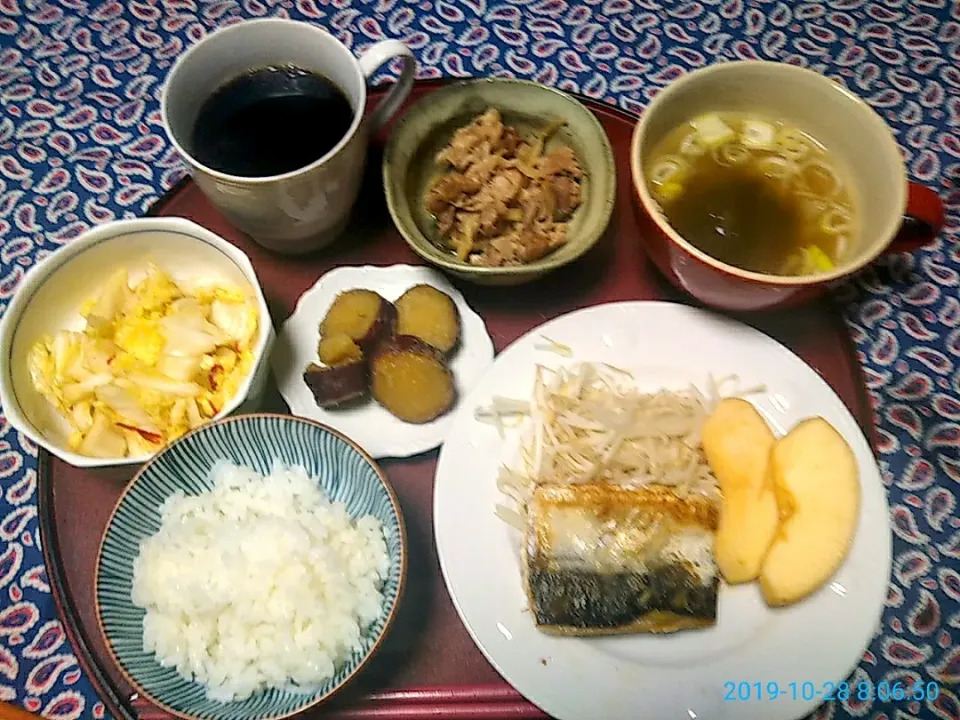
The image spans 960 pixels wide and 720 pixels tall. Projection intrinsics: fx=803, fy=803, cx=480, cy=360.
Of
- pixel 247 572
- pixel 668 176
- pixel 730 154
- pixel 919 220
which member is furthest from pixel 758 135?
pixel 247 572

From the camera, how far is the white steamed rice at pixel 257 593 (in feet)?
3.18

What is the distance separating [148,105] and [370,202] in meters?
0.55

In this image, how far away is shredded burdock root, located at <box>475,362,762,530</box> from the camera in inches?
43.6

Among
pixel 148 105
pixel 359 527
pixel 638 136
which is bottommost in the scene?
pixel 359 527

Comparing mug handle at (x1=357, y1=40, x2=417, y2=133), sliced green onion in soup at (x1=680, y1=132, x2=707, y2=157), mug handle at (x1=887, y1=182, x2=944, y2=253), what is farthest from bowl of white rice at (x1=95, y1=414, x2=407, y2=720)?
mug handle at (x1=887, y1=182, x2=944, y2=253)

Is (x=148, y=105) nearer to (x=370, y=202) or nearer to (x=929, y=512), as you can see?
(x=370, y=202)

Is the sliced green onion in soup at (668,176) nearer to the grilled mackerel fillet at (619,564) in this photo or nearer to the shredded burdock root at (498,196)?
the shredded burdock root at (498,196)

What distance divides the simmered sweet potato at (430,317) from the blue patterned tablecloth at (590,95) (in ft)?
1.86

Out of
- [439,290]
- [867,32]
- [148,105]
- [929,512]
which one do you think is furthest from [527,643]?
[867,32]

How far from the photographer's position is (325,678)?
0.96m

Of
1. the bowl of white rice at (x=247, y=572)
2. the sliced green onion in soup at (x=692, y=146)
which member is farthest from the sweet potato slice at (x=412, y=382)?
the sliced green onion in soup at (x=692, y=146)

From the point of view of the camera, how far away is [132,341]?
3.74 feet

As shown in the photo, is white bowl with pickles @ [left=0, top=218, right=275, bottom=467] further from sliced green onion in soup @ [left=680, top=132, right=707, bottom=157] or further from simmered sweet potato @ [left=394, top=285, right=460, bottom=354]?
sliced green onion in soup @ [left=680, top=132, right=707, bottom=157]

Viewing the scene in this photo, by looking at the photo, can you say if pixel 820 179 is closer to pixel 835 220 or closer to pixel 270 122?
pixel 835 220
